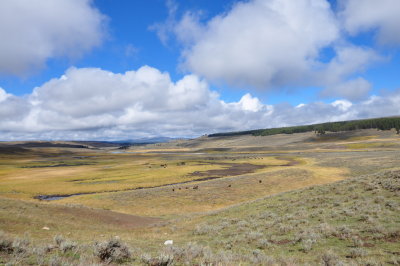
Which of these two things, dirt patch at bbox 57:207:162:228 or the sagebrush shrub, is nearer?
the sagebrush shrub

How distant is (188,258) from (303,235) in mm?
7308

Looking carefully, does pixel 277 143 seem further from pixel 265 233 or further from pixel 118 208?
pixel 265 233

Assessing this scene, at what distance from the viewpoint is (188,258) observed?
919cm

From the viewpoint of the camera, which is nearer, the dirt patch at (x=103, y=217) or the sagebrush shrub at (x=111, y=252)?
the sagebrush shrub at (x=111, y=252)

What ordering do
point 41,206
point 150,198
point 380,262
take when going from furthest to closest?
1. point 150,198
2. point 41,206
3. point 380,262

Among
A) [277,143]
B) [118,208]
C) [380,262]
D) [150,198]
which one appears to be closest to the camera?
[380,262]

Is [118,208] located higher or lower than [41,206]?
lower

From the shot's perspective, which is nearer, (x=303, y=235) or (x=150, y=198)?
(x=303, y=235)

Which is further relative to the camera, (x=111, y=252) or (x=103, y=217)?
(x=103, y=217)

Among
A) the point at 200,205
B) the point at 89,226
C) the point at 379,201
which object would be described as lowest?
the point at 200,205

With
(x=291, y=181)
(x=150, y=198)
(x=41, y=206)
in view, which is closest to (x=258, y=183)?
(x=291, y=181)

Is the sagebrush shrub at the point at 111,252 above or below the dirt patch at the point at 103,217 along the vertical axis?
above

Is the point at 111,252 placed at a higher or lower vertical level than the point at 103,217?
higher

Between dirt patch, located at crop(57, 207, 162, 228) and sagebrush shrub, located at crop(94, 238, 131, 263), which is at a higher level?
sagebrush shrub, located at crop(94, 238, 131, 263)
